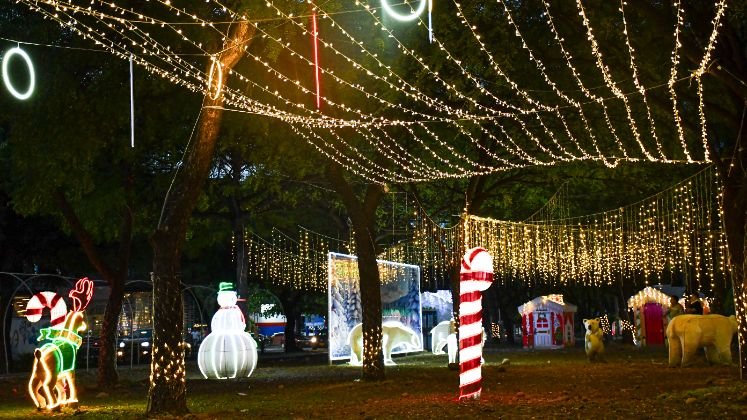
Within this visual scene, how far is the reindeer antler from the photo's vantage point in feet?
46.2

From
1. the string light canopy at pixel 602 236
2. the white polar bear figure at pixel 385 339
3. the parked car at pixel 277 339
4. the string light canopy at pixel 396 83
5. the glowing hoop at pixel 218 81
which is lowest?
the parked car at pixel 277 339

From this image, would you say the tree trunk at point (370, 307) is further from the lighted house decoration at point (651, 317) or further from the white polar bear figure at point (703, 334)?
the lighted house decoration at point (651, 317)

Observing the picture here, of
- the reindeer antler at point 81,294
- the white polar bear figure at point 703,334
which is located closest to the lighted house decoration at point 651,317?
the white polar bear figure at point 703,334

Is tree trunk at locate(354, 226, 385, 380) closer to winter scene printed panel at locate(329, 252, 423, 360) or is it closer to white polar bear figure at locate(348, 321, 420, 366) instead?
winter scene printed panel at locate(329, 252, 423, 360)

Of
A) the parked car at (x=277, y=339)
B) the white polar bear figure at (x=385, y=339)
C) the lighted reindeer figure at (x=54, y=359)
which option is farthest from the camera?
the parked car at (x=277, y=339)

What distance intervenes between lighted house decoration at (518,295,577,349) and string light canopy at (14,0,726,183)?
15.9m

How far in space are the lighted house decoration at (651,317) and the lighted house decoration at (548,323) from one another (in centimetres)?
262

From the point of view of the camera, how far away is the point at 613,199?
95.8ft

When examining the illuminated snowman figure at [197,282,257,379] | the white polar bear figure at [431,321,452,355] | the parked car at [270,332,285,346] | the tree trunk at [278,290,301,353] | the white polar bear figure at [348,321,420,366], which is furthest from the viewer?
the parked car at [270,332,285,346]

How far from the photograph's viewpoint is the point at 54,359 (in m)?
13.0

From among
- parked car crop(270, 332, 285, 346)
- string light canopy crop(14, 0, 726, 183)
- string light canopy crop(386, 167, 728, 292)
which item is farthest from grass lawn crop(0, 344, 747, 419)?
parked car crop(270, 332, 285, 346)

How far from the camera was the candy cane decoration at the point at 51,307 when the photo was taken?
43.5ft

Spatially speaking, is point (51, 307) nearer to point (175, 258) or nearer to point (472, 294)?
point (175, 258)

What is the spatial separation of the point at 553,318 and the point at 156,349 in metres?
26.2
